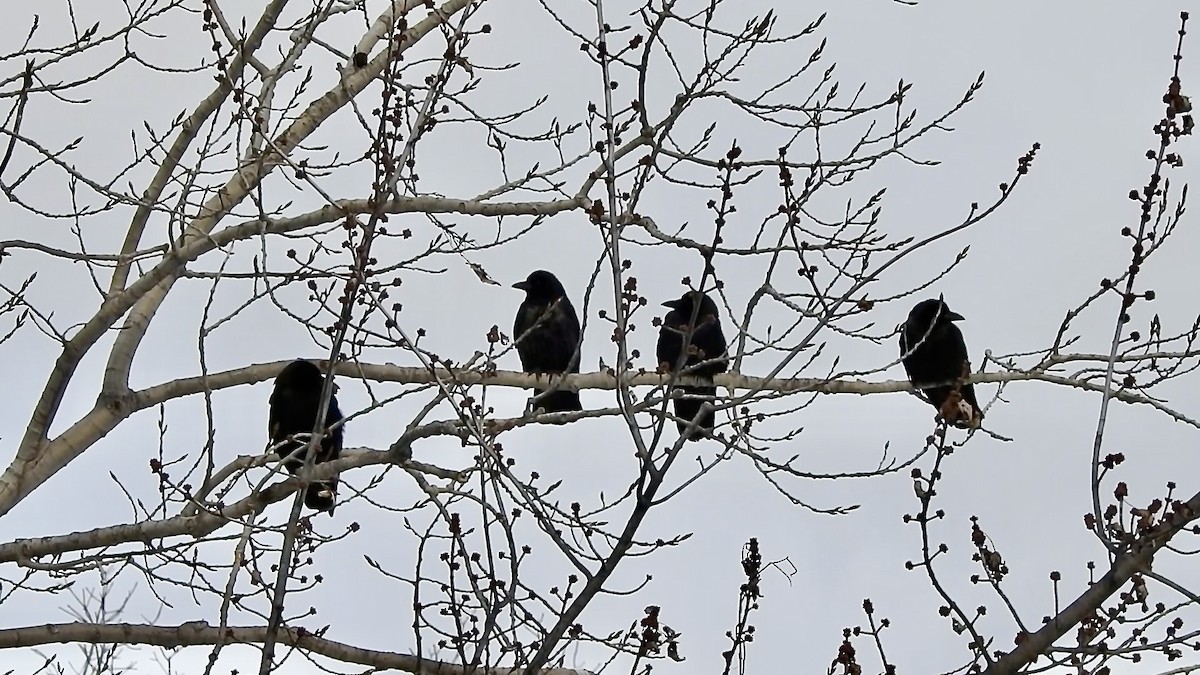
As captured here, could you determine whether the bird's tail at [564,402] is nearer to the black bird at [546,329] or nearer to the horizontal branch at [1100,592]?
the black bird at [546,329]

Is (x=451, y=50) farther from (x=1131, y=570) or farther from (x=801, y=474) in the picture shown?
(x=1131, y=570)

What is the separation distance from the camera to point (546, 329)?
33.9 ft

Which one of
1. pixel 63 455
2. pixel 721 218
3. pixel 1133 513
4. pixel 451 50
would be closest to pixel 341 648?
pixel 63 455

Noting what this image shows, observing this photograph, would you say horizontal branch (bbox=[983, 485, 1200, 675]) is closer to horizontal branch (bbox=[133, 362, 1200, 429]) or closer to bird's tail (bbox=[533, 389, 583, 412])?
horizontal branch (bbox=[133, 362, 1200, 429])

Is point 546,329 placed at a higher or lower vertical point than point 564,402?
higher

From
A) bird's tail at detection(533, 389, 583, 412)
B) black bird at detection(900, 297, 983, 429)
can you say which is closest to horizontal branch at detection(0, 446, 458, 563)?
bird's tail at detection(533, 389, 583, 412)

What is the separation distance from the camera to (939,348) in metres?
9.88

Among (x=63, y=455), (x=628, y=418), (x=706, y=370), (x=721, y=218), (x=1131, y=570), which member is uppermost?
(x=706, y=370)

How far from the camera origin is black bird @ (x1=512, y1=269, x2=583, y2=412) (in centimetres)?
1030

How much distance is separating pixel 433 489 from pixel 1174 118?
299 centimetres

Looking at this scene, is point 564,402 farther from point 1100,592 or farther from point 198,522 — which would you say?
point 1100,592

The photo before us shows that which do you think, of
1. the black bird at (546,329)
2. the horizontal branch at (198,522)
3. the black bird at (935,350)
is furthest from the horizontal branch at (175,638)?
the black bird at (935,350)

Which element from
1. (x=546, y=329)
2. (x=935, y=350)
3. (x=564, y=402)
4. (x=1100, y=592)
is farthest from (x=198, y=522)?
(x=935, y=350)

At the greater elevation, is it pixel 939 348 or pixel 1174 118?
pixel 939 348
